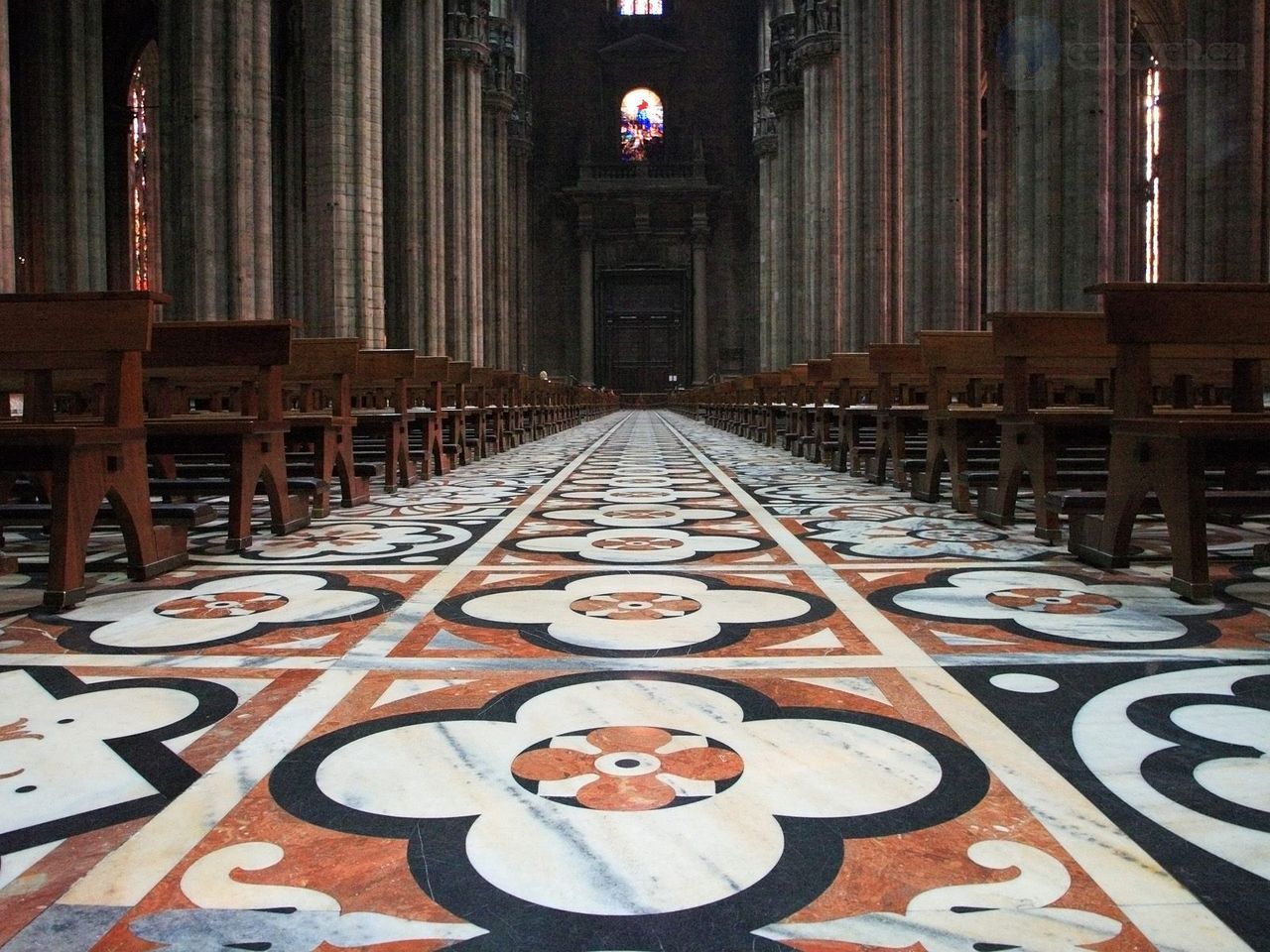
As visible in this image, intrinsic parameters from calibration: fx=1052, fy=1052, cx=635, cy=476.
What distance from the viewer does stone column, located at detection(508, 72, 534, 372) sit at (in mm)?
39844

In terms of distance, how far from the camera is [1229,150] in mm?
14656

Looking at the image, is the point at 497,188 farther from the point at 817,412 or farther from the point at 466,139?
the point at 817,412

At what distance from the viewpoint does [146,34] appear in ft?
77.9

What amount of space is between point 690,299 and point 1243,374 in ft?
A: 131

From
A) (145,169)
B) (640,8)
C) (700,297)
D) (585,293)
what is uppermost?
(640,8)

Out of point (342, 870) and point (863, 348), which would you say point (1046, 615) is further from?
point (863, 348)

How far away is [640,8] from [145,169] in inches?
1051

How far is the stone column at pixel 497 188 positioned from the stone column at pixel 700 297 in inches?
388

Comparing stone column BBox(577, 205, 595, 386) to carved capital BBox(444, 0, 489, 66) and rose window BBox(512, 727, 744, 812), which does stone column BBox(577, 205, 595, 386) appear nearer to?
carved capital BBox(444, 0, 489, 66)

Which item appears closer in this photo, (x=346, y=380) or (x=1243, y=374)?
(x=1243, y=374)

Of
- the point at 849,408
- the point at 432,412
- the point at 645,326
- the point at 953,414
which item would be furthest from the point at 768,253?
the point at 953,414

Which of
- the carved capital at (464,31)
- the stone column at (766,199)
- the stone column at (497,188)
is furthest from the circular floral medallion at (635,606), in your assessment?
the stone column at (766,199)

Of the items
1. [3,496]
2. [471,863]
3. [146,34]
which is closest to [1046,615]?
[471,863]

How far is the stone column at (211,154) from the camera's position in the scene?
12.8 m
